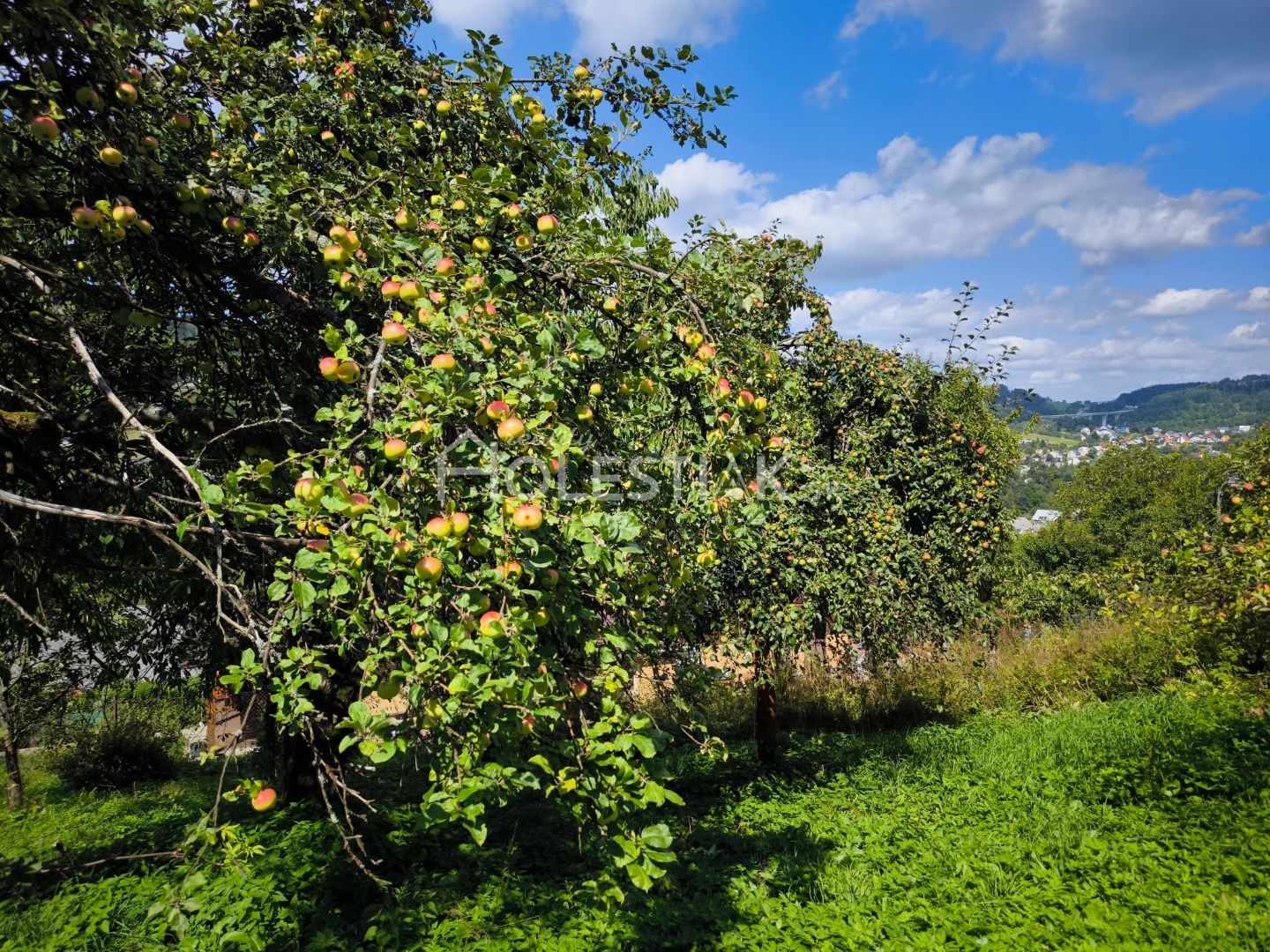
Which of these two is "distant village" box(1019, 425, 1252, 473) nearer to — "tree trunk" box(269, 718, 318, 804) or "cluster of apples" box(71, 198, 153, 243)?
"tree trunk" box(269, 718, 318, 804)

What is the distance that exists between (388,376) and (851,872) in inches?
181

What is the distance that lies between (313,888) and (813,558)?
4795 mm

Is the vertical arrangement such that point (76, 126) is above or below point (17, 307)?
above

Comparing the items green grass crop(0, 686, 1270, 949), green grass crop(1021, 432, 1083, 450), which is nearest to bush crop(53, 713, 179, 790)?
green grass crop(0, 686, 1270, 949)

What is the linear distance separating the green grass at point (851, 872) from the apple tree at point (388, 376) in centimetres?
141

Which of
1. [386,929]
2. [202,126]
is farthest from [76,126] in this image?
[386,929]

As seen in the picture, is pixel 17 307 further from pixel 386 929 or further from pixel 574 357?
pixel 386 929

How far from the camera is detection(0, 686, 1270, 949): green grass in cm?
389

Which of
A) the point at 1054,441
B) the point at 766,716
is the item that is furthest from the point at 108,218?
the point at 1054,441

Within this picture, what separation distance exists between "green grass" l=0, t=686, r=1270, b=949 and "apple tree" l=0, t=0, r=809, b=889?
141 centimetres

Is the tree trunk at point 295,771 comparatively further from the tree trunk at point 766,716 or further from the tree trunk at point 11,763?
the tree trunk at point 11,763

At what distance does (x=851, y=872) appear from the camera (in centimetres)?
492

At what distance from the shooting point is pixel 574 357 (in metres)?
2.38

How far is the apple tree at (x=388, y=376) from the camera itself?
6.22ft
